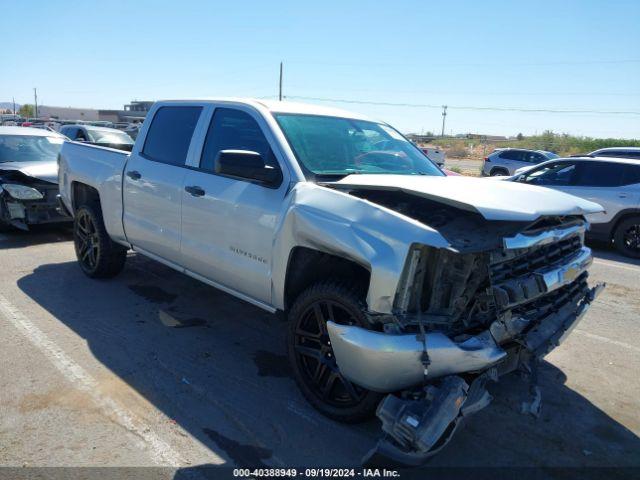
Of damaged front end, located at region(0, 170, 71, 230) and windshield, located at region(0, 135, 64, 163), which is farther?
windshield, located at region(0, 135, 64, 163)

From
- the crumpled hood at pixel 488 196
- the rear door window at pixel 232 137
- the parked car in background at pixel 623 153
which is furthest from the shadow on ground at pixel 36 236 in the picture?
the parked car in background at pixel 623 153

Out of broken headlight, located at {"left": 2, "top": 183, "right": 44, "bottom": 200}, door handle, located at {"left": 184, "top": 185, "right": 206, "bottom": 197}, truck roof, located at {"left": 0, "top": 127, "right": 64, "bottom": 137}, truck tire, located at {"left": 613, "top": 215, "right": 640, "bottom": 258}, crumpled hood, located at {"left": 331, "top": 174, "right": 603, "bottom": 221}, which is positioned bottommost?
truck tire, located at {"left": 613, "top": 215, "right": 640, "bottom": 258}

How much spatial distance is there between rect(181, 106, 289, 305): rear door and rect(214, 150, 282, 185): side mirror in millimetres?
67

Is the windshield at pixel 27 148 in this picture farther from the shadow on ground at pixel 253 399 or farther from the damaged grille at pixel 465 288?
the damaged grille at pixel 465 288

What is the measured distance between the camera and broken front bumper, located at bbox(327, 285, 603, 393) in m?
2.67

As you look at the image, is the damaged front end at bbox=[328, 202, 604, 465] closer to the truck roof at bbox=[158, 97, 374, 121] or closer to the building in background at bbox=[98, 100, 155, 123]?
the truck roof at bbox=[158, 97, 374, 121]

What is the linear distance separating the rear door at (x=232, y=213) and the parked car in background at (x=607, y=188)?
705 cm

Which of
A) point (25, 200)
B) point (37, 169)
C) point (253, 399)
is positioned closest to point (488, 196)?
point (253, 399)

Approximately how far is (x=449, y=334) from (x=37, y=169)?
762 cm

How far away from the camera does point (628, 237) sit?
927cm

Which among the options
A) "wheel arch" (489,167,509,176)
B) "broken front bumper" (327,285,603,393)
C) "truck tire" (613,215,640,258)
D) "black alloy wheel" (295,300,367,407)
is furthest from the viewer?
"wheel arch" (489,167,509,176)

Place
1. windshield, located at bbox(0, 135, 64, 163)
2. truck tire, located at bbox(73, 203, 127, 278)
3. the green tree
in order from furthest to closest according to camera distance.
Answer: the green tree → windshield, located at bbox(0, 135, 64, 163) → truck tire, located at bbox(73, 203, 127, 278)

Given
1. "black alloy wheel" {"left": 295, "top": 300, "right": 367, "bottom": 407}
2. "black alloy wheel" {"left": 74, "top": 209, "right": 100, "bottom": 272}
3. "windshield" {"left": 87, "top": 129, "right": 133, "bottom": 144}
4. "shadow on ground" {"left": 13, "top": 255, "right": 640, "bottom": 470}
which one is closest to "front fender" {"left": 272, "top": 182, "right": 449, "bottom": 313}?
"black alloy wheel" {"left": 295, "top": 300, "right": 367, "bottom": 407}

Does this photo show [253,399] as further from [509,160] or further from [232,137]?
[509,160]
